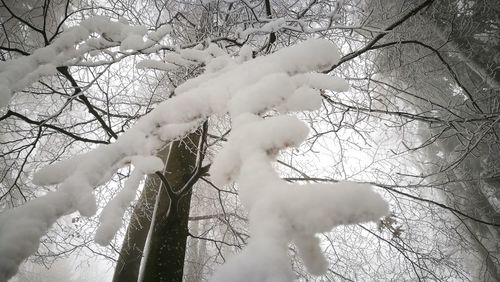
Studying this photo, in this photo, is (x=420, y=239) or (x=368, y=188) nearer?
(x=368, y=188)

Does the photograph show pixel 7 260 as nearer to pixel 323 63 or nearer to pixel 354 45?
pixel 323 63

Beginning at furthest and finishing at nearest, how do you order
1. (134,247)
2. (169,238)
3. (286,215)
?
1. (134,247)
2. (169,238)
3. (286,215)

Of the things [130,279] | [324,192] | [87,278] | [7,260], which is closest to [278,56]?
[324,192]

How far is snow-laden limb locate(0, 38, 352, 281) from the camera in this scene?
2.15 feet

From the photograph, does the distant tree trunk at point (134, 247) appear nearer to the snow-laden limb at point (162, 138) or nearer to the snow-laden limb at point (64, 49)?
the snow-laden limb at point (64, 49)

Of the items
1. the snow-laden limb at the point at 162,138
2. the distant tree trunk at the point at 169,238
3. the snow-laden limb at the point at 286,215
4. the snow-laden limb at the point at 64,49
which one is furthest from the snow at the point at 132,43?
the snow-laden limb at the point at 286,215

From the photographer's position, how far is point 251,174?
0.57m

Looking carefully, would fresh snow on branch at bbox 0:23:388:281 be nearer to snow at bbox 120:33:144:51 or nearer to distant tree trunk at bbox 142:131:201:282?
snow at bbox 120:33:144:51

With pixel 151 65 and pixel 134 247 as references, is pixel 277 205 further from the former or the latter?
pixel 134 247

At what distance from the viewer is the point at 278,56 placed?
88 centimetres

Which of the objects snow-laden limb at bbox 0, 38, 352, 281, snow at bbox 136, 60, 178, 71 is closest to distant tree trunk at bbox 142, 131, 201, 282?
snow at bbox 136, 60, 178, 71

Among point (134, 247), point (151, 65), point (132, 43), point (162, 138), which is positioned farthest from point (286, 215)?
point (134, 247)

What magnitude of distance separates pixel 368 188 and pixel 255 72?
1.78ft

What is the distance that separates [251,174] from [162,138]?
54cm
